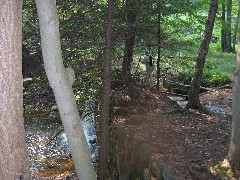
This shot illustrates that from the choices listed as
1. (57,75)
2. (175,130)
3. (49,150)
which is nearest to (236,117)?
(175,130)

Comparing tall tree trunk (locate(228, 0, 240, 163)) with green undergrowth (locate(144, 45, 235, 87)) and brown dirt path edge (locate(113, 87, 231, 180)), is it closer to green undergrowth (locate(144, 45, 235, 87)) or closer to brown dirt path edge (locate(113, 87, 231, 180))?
brown dirt path edge (locate(113, 87, 231, 180))

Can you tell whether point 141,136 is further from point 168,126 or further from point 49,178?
point 49,178

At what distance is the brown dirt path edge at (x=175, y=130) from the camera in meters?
6.59

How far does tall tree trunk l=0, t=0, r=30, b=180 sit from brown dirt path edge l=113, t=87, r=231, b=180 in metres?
3.53

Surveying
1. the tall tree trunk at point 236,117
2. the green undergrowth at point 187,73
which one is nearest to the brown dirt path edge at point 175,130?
the tall tree trunk at point 236,117

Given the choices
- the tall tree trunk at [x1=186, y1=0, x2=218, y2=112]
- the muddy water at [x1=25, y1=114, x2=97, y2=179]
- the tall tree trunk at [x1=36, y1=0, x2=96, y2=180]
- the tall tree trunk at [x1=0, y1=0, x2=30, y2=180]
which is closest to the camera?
the tall tree trunk at [x1=0, y1=0, x2=30, y2=180]

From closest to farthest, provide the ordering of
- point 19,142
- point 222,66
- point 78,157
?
1. point 19,142
2. point 78,157
3. point 222,66

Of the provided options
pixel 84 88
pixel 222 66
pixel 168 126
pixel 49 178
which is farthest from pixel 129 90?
pixel 222 66

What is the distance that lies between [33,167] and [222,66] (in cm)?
1373

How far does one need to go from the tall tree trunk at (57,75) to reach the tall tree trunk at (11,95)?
41 cm

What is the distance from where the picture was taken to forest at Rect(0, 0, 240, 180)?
11.8 feet

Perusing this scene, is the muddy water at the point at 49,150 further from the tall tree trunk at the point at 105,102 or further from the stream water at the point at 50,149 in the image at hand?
the tall tree trunk at the point at 105,102

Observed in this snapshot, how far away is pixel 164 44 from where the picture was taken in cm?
1155

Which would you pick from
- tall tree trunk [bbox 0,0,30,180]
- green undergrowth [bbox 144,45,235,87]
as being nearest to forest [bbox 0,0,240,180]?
tall tree trunk [bbox 0,0,30,180]
